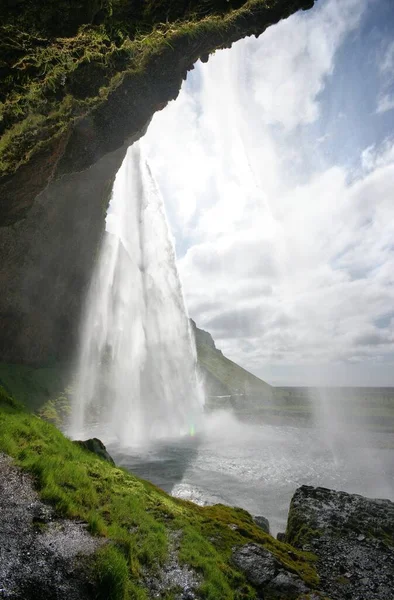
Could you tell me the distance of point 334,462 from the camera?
1207 inches

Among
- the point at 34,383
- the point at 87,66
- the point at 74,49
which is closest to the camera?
the point at 74,49

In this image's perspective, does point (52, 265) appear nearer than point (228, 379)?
Yes

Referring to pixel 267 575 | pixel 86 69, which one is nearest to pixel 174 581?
pixel 267 575

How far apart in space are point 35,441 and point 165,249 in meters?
49.4

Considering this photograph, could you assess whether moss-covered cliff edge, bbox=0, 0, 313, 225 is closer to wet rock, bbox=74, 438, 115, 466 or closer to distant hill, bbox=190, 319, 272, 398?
wet rock, bbox=74, 438, 115, 466

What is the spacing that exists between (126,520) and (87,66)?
664 inches

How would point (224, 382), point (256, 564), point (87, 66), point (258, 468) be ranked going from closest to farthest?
point (256, 564)
point (87, 66)
point (258, 468)
point (224, 382)

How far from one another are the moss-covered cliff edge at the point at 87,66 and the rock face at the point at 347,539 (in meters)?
17.7

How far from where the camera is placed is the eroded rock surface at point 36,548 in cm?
458

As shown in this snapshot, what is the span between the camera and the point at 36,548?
521cm

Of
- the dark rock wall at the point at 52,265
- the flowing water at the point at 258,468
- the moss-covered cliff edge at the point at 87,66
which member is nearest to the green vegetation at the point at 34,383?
the dark rock wall at the point at 52,265

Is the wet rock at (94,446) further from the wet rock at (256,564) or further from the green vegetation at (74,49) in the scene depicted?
the green vegetation at (74,49)

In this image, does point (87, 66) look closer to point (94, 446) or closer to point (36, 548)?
point (94, 446)

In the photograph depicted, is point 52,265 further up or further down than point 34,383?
further up
